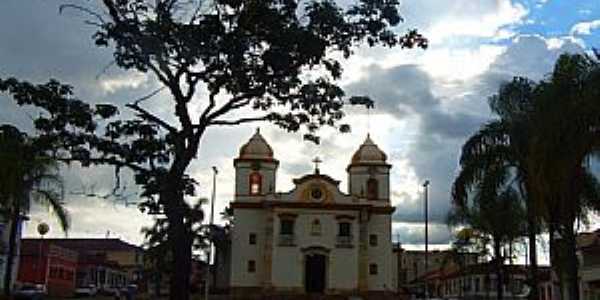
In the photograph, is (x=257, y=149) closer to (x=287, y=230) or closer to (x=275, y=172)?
(x=275, y=172)

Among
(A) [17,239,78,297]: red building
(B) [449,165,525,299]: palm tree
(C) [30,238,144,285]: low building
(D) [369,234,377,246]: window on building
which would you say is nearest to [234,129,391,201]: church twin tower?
(D) [369,234,377,246]: window on building

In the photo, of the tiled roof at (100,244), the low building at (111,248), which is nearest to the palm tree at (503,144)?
the low building at (111,248)

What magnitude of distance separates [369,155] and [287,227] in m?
10.2

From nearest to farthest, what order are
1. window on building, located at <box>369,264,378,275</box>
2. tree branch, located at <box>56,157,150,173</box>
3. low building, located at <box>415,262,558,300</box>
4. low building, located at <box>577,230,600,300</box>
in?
tree branch, located at <box>56,157,150,173</box> → low building, located at <box>577,230,600,300</box> → low building, located at <box>415,262,558,300</box> → window on building, located at <box>369,264,378,275</box>

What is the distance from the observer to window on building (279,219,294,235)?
6581 cm

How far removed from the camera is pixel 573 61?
21719 millimetres

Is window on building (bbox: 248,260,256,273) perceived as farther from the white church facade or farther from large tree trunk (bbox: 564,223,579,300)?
large tree trunk (bbox: 564,223,579,300)

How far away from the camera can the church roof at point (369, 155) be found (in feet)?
234

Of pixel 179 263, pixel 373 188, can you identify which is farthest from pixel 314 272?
pixel 179 263

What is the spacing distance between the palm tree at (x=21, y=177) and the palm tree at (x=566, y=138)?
1180 centimetres

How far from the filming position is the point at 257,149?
70062mm

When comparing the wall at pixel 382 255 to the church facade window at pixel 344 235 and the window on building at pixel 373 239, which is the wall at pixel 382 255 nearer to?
the window on building at pixel 373 239

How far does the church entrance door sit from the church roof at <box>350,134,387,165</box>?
951 cm

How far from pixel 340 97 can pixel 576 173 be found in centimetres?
783
